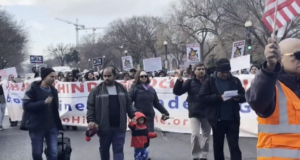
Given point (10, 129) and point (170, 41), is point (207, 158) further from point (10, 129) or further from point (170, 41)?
point (170, 41)

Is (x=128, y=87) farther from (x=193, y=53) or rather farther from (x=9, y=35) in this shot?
(x=9, y=35)

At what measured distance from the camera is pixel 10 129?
14516 millimetres

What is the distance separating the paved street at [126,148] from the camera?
909 centimetres

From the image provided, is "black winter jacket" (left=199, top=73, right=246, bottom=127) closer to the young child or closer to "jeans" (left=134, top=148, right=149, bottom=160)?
the young child

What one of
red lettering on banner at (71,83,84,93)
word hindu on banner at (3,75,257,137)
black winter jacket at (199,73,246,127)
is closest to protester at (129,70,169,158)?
black winter jacket at (199,73,246,127)

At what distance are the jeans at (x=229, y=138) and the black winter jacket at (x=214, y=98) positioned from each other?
0.09 metres

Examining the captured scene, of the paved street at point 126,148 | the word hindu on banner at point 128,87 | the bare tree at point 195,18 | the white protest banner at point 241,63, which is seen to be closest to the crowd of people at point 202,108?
the paved street at point 126,148

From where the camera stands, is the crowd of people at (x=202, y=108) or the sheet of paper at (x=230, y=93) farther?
the sheet of paper at (x=230, y=93)

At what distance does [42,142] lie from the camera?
21.9ft

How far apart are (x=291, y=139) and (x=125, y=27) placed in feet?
268

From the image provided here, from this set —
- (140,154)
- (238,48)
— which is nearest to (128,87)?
(238,48)

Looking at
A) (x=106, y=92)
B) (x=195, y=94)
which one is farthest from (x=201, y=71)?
(x=106, y=92)

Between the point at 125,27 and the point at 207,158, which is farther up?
the point at 125,27

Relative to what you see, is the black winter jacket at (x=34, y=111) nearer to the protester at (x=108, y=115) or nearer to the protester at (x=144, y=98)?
the protester at (x=108, y=115)
